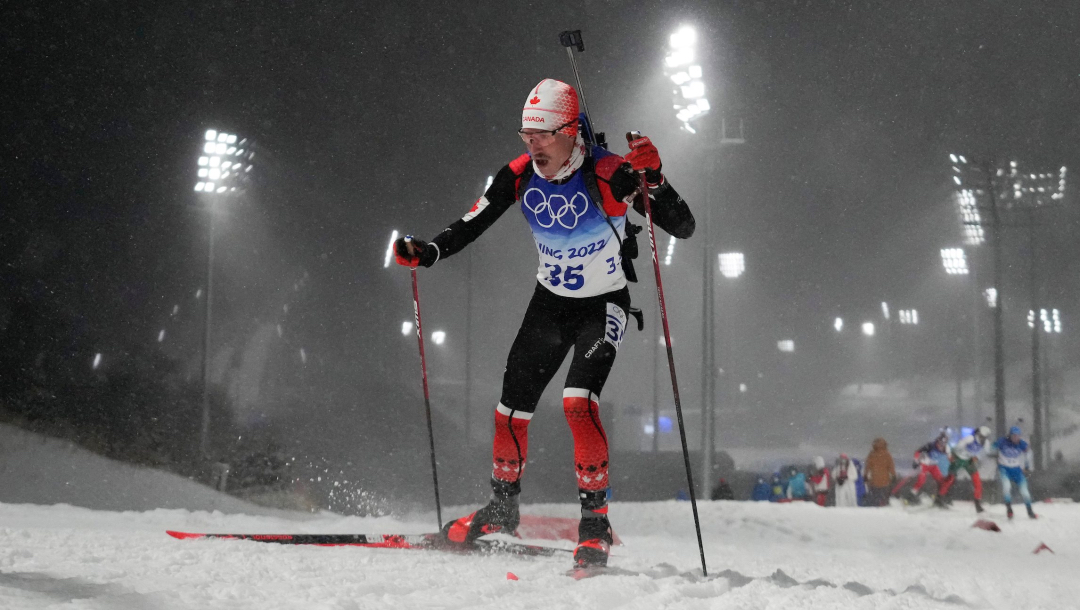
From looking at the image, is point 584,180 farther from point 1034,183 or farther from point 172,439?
point 1034,183

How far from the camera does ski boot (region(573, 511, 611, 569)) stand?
103 inches

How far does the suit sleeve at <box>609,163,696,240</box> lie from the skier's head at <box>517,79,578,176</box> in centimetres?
24

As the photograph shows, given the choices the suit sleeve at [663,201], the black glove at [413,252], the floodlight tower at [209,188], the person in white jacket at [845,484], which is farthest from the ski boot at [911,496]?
the floodlight tower at [209,188]

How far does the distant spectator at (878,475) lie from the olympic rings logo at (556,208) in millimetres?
9122

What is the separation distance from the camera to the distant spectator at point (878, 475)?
1040cm

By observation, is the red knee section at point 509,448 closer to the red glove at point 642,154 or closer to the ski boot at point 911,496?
the red glove at point 642,154

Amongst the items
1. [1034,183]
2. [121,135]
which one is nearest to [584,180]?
[121,135]

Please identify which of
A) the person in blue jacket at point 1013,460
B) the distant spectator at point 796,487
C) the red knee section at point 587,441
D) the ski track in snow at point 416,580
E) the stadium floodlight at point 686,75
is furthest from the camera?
Result: the distant spectator at point 796,487

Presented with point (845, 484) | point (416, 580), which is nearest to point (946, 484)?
point (845, 484)

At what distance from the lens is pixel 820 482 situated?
11.6 meters

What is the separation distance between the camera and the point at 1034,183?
59.4 ft

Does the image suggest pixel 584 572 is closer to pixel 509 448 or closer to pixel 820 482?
pixel 509 448

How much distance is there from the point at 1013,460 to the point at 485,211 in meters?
8.46

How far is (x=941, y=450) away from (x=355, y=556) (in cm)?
950
